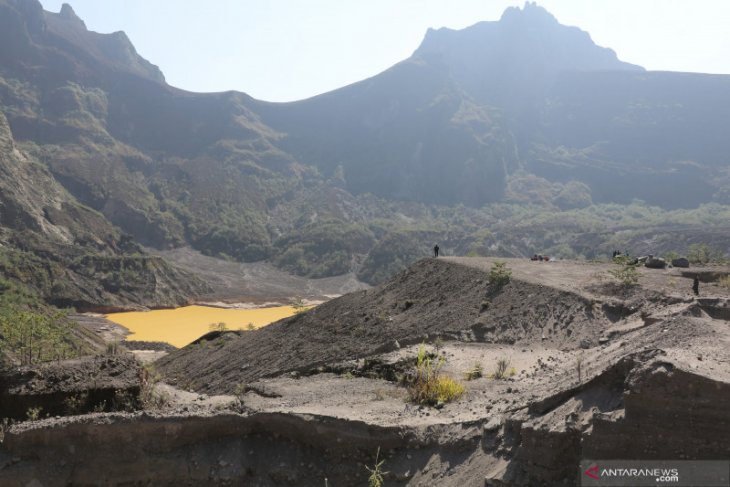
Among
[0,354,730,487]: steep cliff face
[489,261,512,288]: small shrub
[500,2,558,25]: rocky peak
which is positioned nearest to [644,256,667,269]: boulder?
[489,261,512,288]: small shrub

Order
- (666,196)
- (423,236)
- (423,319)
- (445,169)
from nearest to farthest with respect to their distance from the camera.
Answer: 1. (423,319)
2. (423,236)
3. (666,196)
4. (445,169)

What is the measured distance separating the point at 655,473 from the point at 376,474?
3.19 m

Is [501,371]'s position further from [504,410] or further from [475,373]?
[504,410]

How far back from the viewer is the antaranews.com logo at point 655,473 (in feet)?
16.3

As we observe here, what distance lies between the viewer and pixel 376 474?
6.89 m

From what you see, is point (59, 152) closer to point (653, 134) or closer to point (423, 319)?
point (423, 319)

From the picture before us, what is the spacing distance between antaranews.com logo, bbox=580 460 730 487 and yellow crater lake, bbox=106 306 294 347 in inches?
1577

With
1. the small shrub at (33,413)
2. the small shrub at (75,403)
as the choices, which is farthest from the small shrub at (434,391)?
the small shrub at (33,413)

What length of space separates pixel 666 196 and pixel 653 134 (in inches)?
1042

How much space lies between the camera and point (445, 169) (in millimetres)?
128625

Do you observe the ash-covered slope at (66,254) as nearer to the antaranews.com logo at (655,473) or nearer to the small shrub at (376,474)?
the small shrub at (376,474)

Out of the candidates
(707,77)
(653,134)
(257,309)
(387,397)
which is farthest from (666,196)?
(387,397)

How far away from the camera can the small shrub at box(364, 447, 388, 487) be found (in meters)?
6.62

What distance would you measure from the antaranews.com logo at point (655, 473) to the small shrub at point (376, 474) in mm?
2383
